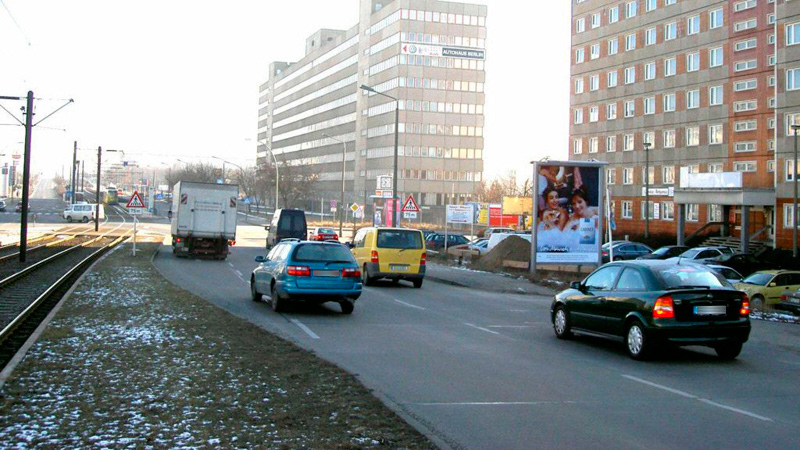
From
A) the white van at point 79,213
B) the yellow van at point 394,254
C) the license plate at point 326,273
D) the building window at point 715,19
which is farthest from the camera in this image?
the white van at point 79,213

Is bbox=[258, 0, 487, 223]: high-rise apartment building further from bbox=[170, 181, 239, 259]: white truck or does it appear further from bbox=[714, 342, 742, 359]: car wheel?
bbox=[714, 342, 742, 359]: car wheel

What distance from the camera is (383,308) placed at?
18.5 meters

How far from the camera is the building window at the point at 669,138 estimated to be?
6134 cm

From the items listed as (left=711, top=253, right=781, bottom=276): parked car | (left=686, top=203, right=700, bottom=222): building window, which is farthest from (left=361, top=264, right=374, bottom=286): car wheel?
(left=686, top=203, right=700, bottom=222): building window

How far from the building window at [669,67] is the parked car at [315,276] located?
167ft

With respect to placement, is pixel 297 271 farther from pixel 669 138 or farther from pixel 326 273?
pixel 669 138

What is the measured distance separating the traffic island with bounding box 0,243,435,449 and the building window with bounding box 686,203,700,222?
51134mm

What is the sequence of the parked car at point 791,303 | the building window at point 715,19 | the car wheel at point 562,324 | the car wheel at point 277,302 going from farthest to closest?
1. the building window at point 715,19
2. the parked car at point 791,303
3. the car wheel at point 277,302
4. the car wheel at point 562,324

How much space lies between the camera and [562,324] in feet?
45.5

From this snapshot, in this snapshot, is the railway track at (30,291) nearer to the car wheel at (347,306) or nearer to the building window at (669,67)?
the car wheel at (347,306)

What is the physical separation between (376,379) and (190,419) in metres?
2.99

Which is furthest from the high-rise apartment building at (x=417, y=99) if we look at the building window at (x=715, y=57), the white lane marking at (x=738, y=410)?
the white lane marking at (x=738, y=410)

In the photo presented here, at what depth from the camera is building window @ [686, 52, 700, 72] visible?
59.2 m

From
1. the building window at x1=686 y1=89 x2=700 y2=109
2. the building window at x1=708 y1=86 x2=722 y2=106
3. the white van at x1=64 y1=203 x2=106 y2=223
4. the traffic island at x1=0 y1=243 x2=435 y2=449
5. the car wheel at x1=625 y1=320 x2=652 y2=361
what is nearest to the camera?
the traffic island at x1=0 y1=243 x2=435 y2=449
